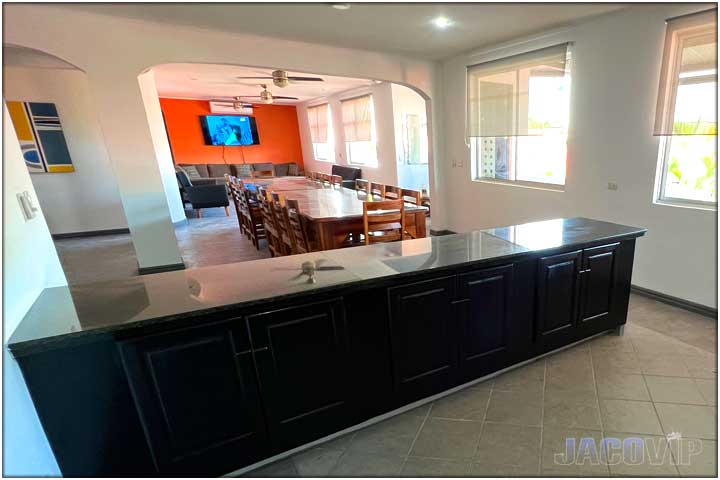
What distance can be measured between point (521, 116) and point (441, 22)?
148 centimetres

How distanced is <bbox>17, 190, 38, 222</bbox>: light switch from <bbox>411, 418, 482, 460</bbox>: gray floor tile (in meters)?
2.00

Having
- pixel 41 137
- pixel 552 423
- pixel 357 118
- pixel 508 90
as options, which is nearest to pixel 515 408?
pixel 552 423

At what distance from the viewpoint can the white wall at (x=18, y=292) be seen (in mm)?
1086

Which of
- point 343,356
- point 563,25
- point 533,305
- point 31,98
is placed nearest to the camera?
point 343,356

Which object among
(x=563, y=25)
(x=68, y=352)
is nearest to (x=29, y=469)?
(x=68, y=352)

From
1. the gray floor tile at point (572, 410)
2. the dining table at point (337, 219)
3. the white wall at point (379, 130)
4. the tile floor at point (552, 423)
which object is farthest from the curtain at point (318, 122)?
the gray floor tile at point (572, 410)

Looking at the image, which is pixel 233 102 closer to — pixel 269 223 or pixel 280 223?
pixel 269 223

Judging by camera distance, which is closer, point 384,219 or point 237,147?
point 384,219

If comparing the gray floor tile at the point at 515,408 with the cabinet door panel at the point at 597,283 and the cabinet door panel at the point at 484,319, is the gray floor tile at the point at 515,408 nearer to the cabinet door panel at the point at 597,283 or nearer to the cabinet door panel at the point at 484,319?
the cabinet door panel at the point at 484,319

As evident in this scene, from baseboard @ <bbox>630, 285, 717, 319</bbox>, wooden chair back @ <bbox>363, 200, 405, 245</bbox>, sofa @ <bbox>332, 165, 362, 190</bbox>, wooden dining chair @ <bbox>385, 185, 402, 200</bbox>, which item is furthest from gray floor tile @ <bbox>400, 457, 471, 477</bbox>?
sofa @ <bbox>332, 165, 362, 190</bbox>

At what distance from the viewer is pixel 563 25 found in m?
3.38

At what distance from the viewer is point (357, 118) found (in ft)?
27.4

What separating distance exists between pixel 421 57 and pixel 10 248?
15.7 ft

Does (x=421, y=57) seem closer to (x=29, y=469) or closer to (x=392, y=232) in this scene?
(x=392, y=232)
